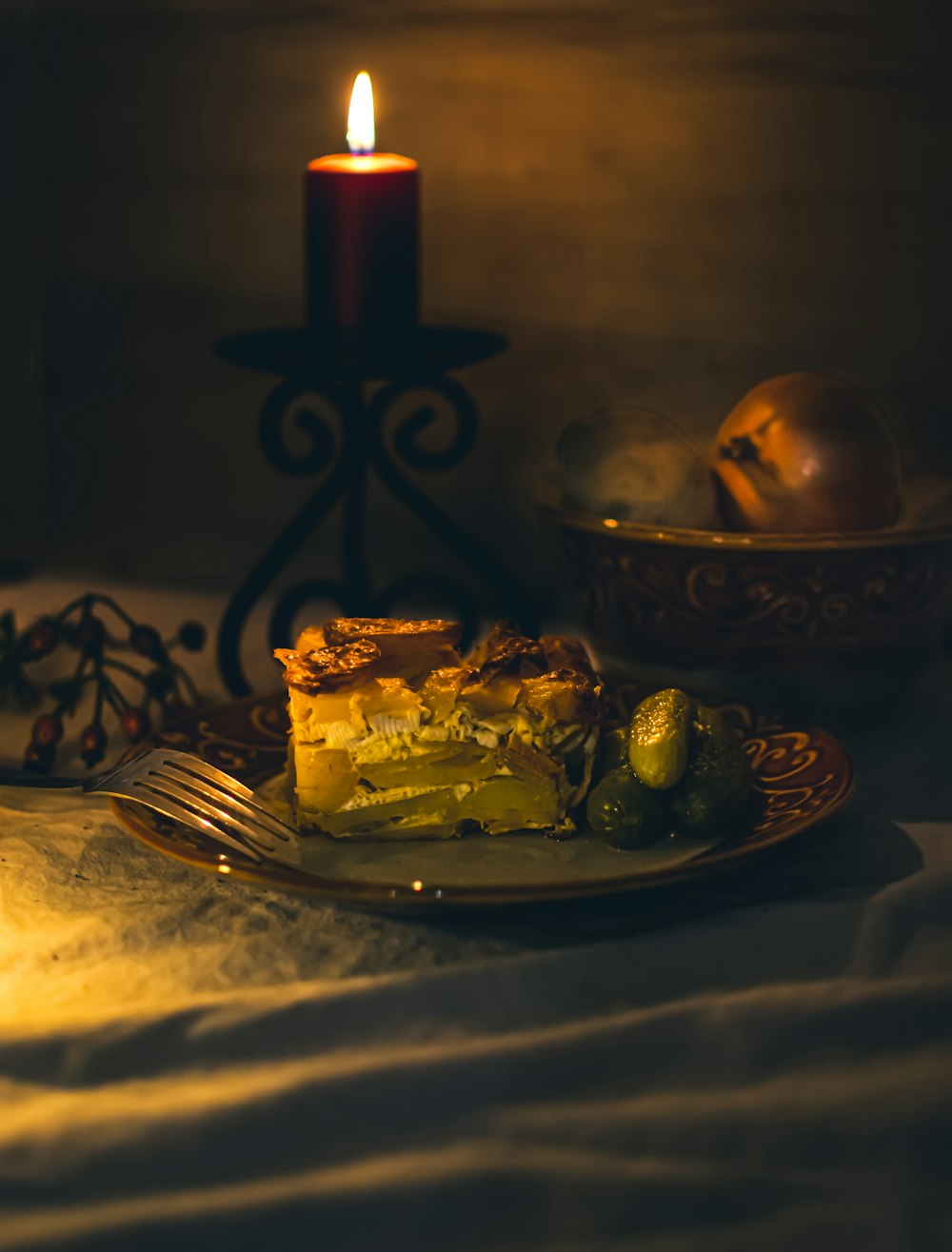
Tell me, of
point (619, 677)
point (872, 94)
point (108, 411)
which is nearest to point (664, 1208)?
point (619, 677)

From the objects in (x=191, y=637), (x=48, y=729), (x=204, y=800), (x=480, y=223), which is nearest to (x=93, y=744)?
(x=48, y=729)

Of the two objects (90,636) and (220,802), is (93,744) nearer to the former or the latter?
(90,636)

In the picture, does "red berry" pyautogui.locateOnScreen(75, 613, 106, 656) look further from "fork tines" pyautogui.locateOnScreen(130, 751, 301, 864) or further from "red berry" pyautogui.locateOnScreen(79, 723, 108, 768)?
"fork tines" pyautogui.locateOnScreen(130, 751, 301, 864)

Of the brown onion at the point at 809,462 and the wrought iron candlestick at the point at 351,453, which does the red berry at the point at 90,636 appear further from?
the brown onion at the point at 809,462

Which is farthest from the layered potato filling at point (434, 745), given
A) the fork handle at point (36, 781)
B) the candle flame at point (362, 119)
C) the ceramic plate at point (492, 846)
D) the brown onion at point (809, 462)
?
the candle flame at point (362, 119)

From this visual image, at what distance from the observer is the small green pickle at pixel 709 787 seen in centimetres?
89

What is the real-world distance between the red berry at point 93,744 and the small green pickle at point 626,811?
0.39m

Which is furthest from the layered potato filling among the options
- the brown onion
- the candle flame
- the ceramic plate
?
the candle flame

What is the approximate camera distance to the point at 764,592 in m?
1.08

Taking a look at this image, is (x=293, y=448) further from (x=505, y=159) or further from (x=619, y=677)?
(x=619, y=677)

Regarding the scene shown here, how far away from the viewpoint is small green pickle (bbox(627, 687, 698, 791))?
0.89 meters

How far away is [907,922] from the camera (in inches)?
33.9

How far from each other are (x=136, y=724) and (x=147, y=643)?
62mm

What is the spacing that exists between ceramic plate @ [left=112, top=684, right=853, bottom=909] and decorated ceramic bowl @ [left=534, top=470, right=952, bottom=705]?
2.6 inches
